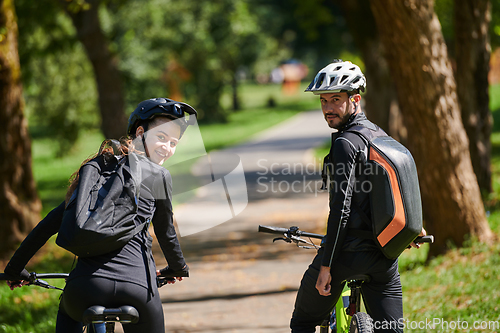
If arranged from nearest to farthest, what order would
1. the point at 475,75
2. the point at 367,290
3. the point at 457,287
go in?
the point at 367,290
the point at 457,287
the point at 475,75

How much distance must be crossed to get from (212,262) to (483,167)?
16.7ft

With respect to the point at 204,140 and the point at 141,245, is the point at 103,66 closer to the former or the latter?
the point at 141,245

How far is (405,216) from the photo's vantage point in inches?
115

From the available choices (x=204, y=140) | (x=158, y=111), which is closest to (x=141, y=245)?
(x=158, y=111)

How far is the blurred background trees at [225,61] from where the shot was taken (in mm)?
6750

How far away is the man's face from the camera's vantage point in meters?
3.17

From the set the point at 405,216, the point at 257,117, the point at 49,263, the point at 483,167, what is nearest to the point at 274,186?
the point at 483,167

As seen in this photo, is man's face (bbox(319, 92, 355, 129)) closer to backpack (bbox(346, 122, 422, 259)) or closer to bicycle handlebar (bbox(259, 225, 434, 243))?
backpack (bbox(346, 122, 422, 259))

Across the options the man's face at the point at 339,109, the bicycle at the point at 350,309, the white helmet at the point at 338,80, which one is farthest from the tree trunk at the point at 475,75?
the bicycle at the point at 350,309

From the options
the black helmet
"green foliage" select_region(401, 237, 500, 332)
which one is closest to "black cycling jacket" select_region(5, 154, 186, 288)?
the black helmet

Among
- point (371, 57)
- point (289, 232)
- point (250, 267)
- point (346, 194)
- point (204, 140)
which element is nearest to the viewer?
point (346, 194)

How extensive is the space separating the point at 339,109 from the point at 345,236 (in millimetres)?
714

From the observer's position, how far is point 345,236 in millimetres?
3035

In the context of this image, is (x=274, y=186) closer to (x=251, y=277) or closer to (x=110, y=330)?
(x=251, y=277)
